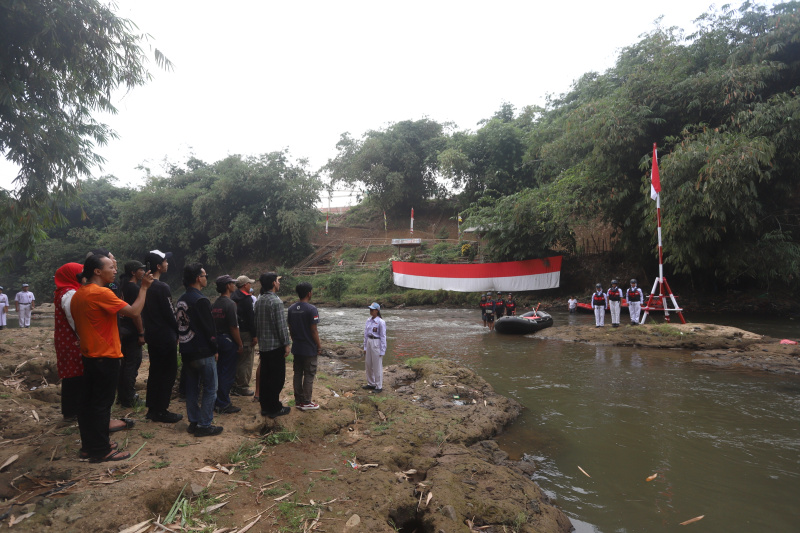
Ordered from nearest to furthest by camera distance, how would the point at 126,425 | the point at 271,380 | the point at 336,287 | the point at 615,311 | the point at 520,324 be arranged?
the point at 126,425
the point at 271,380
the point at 615,311
the point at 520,324
the point at 336,287

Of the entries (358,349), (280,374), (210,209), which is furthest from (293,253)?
(280,374)

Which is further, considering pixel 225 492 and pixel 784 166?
pixel 784 166

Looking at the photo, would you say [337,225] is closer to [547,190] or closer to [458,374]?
[547,190]

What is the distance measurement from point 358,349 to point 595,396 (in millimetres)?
6941

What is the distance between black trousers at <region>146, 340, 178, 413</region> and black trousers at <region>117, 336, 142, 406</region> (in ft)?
2.03

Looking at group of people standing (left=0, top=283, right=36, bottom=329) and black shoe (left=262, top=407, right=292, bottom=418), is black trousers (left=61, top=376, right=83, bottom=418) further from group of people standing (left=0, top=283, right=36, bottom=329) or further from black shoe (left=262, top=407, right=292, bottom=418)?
group of people standing (left=0, top=283, right=36, bottom=329)

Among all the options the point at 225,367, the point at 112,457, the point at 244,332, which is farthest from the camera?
the point at 244,332

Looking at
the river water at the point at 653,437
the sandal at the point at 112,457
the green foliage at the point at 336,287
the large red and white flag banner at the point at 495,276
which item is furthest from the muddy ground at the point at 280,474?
the green foliage at the point at 336,287

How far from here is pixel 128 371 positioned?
5.47 m

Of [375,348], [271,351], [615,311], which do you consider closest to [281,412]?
[271,351]

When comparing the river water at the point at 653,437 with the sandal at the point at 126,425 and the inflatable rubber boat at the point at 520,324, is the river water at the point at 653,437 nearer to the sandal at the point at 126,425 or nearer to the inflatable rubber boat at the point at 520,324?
the inflatable rubber boat at the point at 520,324

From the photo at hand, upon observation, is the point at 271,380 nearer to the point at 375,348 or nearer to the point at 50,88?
the point at 375,348

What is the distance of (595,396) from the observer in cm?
838

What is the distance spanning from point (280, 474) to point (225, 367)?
207 centimetres
